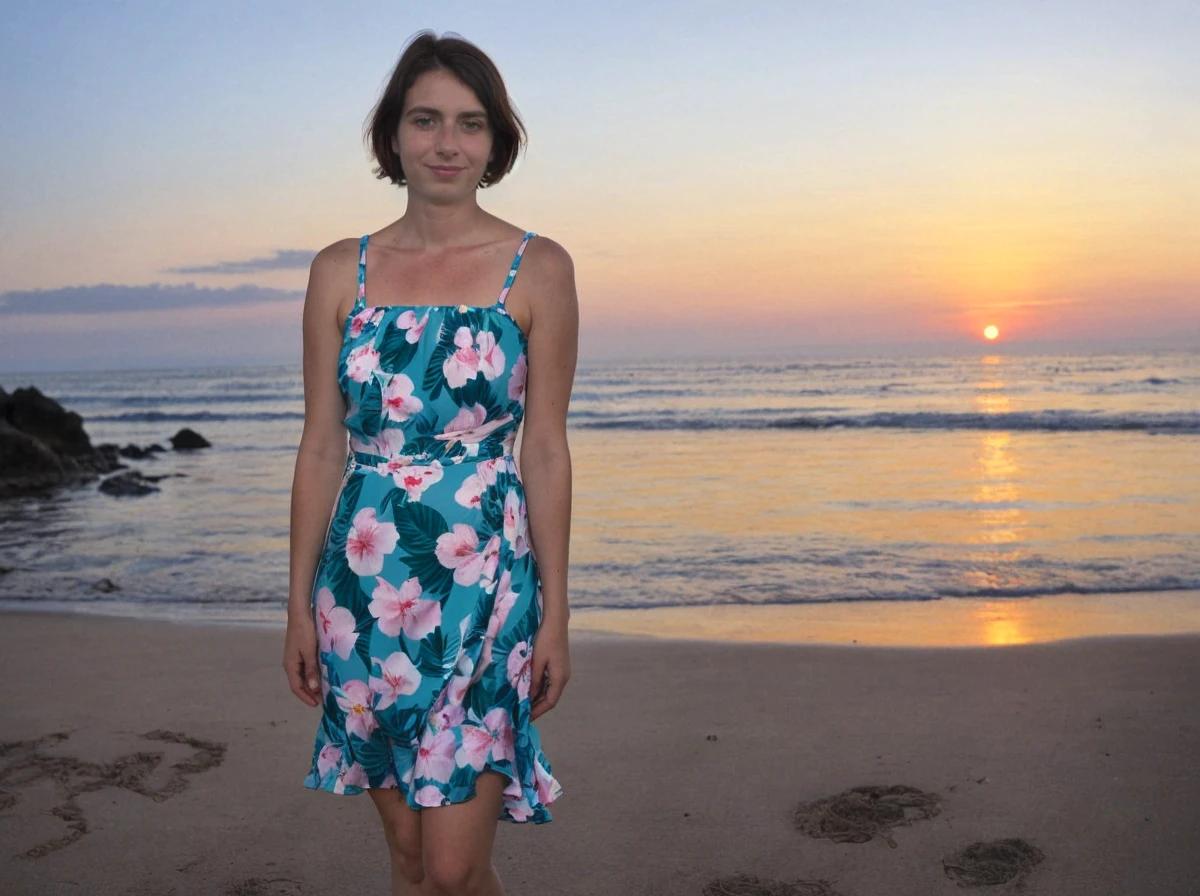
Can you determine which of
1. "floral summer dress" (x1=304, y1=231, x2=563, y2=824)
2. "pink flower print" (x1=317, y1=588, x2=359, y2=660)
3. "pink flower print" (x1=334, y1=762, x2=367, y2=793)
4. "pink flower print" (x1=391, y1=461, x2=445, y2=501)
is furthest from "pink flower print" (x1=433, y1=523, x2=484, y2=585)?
"pink flower print" (x1=334, y1=762, x2=367, y2=793)

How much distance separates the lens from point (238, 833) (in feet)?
12.7

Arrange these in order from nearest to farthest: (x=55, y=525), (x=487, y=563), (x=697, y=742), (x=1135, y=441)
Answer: (x=487, y=563) → (x=697, y=742) → (x=55, y=525) → (x=1135, y=441)

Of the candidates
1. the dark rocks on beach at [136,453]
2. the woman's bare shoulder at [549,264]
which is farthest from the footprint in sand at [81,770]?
the dark rocks on beach at [136,453]

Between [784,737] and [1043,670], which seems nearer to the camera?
[784,737]

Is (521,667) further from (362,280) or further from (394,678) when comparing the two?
(362,280)

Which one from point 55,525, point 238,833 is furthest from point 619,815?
point 55,525

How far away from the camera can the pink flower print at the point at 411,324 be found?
95.0 inches

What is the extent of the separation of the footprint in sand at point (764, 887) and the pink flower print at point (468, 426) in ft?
5.77

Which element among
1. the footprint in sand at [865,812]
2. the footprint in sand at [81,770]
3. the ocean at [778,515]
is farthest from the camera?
the ocean at [778,515]

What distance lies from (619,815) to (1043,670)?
267 centimetres

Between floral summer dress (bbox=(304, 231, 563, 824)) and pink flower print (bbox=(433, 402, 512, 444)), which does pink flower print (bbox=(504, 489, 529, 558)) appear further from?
pink flower print (bbox=(433, 402, 512, 444))

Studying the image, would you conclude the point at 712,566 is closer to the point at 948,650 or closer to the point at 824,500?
the point at 948,650

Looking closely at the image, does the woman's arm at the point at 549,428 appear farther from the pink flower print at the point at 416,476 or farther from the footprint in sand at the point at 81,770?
the footprint in sand at the point at 81,770

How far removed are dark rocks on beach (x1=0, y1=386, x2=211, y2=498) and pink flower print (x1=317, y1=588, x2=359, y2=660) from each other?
14356 millimetres
